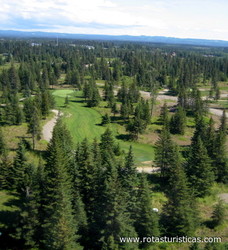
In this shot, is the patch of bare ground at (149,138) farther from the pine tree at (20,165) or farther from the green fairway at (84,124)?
the pine tree at (20,165)

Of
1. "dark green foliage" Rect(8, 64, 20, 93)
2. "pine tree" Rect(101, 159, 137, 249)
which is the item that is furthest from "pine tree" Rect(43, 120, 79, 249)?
"dark green foliage" Rect(8, 64, 20, 93)

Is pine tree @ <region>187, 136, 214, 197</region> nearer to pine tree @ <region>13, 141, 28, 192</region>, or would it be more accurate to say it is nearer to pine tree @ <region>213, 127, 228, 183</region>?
pine tree @ <region>213, 127, 228, 183</region>

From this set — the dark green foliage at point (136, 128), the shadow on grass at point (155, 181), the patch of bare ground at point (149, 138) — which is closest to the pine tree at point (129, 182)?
the shadow on grass at point (155, 181)

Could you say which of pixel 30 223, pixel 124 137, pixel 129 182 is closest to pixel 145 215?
pixel 129 182

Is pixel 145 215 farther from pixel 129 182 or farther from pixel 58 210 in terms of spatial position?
pixel 58 210

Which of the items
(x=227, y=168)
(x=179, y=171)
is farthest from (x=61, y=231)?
(x=227, y=168)

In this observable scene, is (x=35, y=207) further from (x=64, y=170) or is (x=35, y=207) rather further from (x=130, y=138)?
(x=130, y=138)
